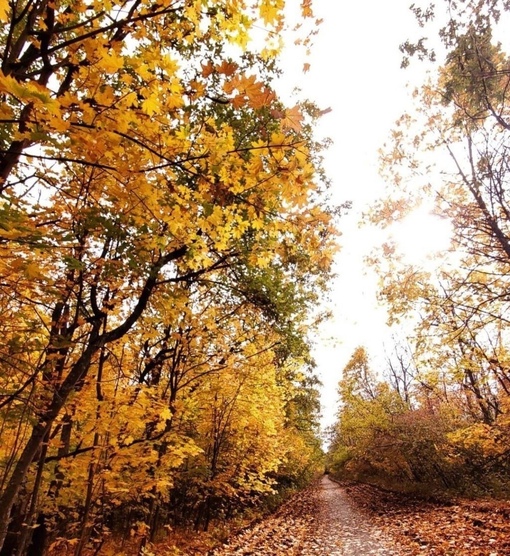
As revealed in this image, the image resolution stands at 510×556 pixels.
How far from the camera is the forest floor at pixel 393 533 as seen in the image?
627cm

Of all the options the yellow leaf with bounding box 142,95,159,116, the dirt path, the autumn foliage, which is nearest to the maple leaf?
the autumn foliage

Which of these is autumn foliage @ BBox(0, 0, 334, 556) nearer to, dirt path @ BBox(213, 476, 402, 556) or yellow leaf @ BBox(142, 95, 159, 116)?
yellow leaf @ BBox(142, 95, 159, 116)

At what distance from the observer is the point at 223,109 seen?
5.37 meters

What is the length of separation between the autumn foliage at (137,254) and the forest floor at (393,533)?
152 centimetres

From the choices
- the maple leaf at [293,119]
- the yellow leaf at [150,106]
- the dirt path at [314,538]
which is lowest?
the dirt path at [314,538]

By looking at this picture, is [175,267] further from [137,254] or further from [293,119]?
[293,119]

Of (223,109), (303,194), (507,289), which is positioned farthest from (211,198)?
(507,289)

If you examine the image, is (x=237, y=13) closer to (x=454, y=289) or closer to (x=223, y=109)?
(x=223, y=109)

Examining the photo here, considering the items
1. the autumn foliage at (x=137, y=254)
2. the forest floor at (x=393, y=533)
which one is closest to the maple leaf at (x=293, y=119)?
the autumn foliage at (x=137, y=254)

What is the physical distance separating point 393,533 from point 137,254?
8973mm

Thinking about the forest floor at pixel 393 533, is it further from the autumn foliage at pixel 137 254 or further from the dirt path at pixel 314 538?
the autumn foliage at pixel 137 254

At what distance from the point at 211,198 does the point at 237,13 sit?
4.07ft

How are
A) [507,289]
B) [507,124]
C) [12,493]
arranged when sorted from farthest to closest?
[507,289] → [507,124] → [12,493]

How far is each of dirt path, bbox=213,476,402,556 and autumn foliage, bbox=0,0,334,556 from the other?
128 centimetres
